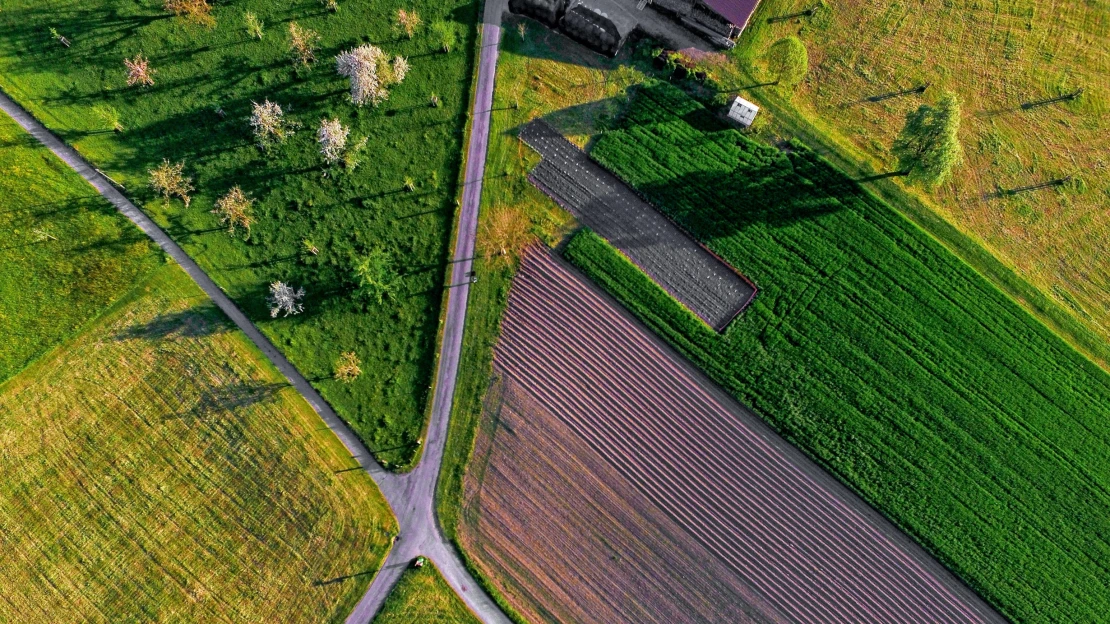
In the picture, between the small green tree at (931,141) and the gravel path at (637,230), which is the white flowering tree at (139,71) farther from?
the small green tree at (931,141)

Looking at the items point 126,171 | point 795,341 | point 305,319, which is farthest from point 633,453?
point 126,171

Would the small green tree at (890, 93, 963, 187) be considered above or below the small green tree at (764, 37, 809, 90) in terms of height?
below

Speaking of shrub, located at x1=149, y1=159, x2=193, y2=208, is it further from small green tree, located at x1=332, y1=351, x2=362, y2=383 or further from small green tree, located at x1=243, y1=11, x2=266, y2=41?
small green tree, located at x1=332, y1=351, x2=362, y2=383

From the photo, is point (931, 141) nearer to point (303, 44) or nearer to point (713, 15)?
point (713, 15)

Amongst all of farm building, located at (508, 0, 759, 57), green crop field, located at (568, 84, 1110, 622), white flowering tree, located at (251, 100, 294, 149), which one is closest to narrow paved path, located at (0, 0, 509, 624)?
farm building, located at (508, 0, 759, 57)

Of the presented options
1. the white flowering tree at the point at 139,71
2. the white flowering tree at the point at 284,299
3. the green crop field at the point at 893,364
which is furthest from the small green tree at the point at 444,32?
the white flowering tree at the point at 139,71
